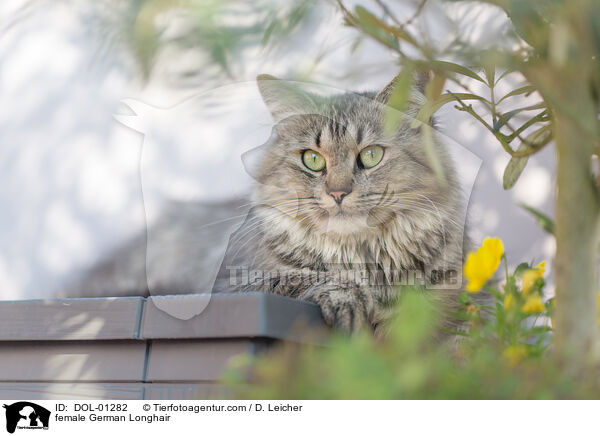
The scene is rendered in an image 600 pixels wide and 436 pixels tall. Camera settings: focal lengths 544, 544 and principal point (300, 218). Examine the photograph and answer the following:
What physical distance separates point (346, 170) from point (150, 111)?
0.39 metres

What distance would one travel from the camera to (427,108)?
70 cm

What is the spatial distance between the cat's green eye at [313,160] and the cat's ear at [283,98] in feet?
0.40

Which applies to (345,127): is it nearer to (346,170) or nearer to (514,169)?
(346,170)

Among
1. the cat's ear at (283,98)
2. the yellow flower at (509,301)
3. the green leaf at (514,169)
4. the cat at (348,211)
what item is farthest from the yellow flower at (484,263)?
the cat's ear at (283,98)

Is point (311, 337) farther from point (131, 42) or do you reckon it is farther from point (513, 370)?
point (131, 42)

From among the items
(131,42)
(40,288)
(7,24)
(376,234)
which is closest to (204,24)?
(131,42)

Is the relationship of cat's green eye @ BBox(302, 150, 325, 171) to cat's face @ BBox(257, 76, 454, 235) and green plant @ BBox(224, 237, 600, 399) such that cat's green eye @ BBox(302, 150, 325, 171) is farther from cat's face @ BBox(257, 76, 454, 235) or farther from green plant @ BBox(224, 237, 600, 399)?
green plant @ BBox(224, 237, 600, 399)

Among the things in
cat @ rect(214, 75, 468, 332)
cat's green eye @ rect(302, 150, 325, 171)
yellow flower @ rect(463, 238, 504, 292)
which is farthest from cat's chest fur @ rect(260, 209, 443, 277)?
yellow flower @ rect(463, 238, 504, 292)

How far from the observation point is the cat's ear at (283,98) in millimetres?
866

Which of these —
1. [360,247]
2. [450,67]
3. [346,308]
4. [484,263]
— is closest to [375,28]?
[450,67]

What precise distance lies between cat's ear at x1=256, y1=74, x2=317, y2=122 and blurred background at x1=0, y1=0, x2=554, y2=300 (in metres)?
0.02

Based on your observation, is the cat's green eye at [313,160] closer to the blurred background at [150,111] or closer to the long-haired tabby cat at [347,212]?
the long-haired tabby cat at [347,212]

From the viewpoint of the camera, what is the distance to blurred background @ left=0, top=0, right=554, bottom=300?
0.59 meters

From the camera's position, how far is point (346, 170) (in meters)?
1.05
